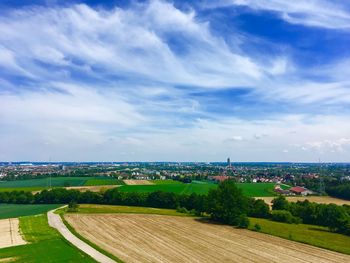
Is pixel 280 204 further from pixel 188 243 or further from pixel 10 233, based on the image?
pixel 10 233

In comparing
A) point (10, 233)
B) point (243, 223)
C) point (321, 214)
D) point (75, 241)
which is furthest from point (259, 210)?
point (10, 233)

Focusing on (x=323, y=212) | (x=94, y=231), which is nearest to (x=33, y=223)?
(x=94, y=231)

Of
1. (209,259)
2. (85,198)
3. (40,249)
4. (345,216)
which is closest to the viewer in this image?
(209,259)

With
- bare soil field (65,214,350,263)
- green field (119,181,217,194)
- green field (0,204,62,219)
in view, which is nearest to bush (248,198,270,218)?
bare soil field (65,214,350,263)

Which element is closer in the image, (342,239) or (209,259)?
(209,259)

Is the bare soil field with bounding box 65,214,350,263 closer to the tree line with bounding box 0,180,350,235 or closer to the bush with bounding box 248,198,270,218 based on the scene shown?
the tree line with bounding box 0,180,350,235

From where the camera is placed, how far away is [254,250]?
43.8 metres

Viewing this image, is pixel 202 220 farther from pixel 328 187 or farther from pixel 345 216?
pixel 328 187

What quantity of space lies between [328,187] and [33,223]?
118 metres

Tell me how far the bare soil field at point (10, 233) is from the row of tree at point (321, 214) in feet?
177

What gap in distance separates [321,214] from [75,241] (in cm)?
5177

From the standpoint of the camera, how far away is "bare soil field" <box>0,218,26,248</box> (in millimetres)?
47550

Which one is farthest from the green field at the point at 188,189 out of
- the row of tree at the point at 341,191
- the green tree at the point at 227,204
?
the green tree at the point at 227,204

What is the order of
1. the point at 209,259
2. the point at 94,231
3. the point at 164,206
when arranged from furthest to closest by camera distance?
the point at 164,206 < the point at 94,231 < the point at 209,259
